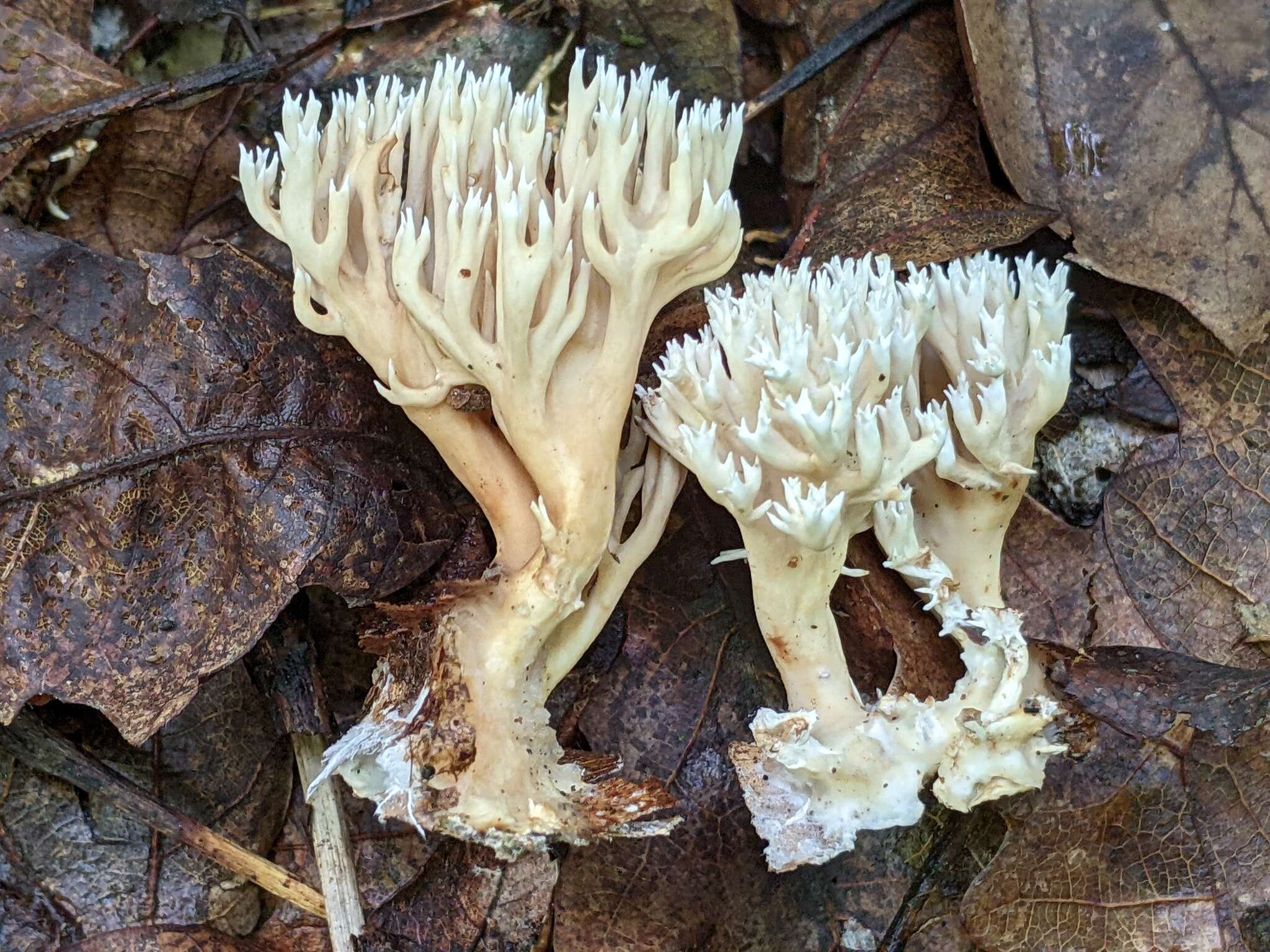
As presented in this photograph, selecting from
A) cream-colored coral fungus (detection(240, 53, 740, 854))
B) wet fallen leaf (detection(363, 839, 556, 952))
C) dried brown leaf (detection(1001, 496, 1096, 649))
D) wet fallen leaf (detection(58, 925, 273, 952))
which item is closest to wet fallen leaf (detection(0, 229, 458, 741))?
cream-colored coral fungus (detection(240, 53, 740, 854))

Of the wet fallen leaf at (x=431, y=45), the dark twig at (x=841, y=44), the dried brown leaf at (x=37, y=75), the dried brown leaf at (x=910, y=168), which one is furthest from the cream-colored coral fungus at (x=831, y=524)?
the dried brown leaf at (x=37, y=75)

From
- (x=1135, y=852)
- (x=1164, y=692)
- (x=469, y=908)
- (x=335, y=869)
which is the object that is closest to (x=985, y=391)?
(x=1164, y=692)

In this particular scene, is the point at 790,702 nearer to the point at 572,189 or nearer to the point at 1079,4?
the point at 572,189

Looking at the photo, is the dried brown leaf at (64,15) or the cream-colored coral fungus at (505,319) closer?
the cream-colored coral fungus at (505,319)

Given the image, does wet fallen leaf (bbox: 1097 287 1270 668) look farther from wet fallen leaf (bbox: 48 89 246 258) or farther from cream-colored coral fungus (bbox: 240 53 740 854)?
wet fallen leaf (bbox: 48 89 246 258)

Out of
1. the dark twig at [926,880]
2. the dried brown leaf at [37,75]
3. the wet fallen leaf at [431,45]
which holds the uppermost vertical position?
the dried brown leaf at [37,75]

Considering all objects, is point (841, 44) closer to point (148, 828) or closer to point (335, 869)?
point (335, 869)

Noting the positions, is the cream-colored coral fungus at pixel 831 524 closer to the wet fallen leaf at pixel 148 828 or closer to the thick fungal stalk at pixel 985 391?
the thick fungal stalk at pixel 985 391
